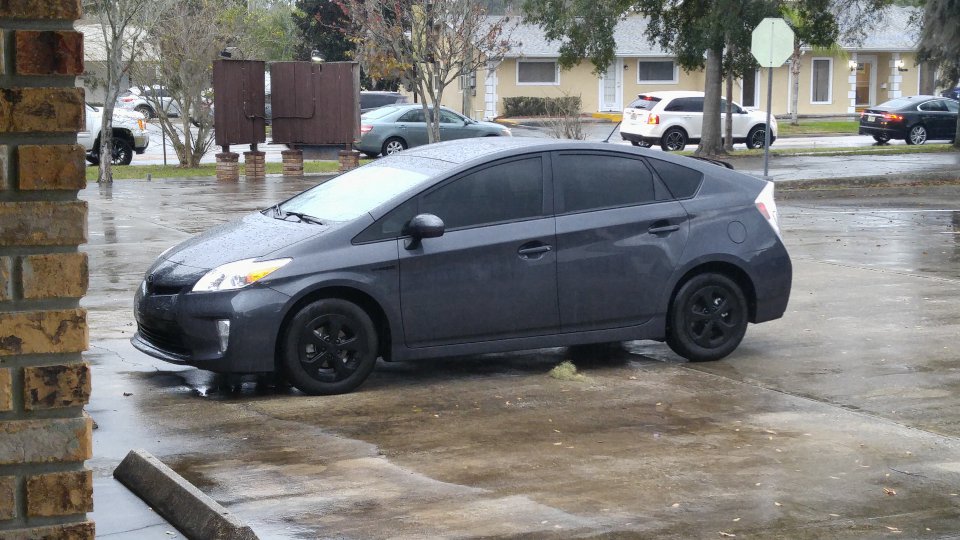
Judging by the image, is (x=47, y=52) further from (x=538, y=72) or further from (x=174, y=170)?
(x=538, y=72)

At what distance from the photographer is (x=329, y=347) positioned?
786cm

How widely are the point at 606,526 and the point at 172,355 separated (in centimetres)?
349

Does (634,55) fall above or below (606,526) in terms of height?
above

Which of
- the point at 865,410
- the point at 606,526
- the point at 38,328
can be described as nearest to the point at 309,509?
the point at 606,526

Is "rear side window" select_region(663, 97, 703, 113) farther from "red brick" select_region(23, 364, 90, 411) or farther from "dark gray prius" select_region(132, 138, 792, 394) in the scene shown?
"red brick" select_region(23, 364, 90, 411)

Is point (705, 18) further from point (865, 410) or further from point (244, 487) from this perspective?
point (244, 487)

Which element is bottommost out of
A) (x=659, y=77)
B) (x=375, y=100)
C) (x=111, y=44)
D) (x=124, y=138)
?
(x=124, y=138)

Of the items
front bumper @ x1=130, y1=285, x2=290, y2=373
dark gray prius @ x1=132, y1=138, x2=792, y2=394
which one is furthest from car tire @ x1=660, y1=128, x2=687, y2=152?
front bumper @ x1=130, y1=285, x2=290, y2=373

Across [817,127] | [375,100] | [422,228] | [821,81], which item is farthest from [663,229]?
[821,81]

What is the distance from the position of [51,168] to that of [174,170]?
26.3 meters

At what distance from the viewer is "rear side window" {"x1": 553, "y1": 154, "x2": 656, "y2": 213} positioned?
864cm

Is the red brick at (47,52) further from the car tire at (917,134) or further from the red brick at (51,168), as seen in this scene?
the car tire at (917,134)

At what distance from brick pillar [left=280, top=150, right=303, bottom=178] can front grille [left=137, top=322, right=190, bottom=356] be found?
18.6 meters

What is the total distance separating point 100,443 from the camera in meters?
6.89
